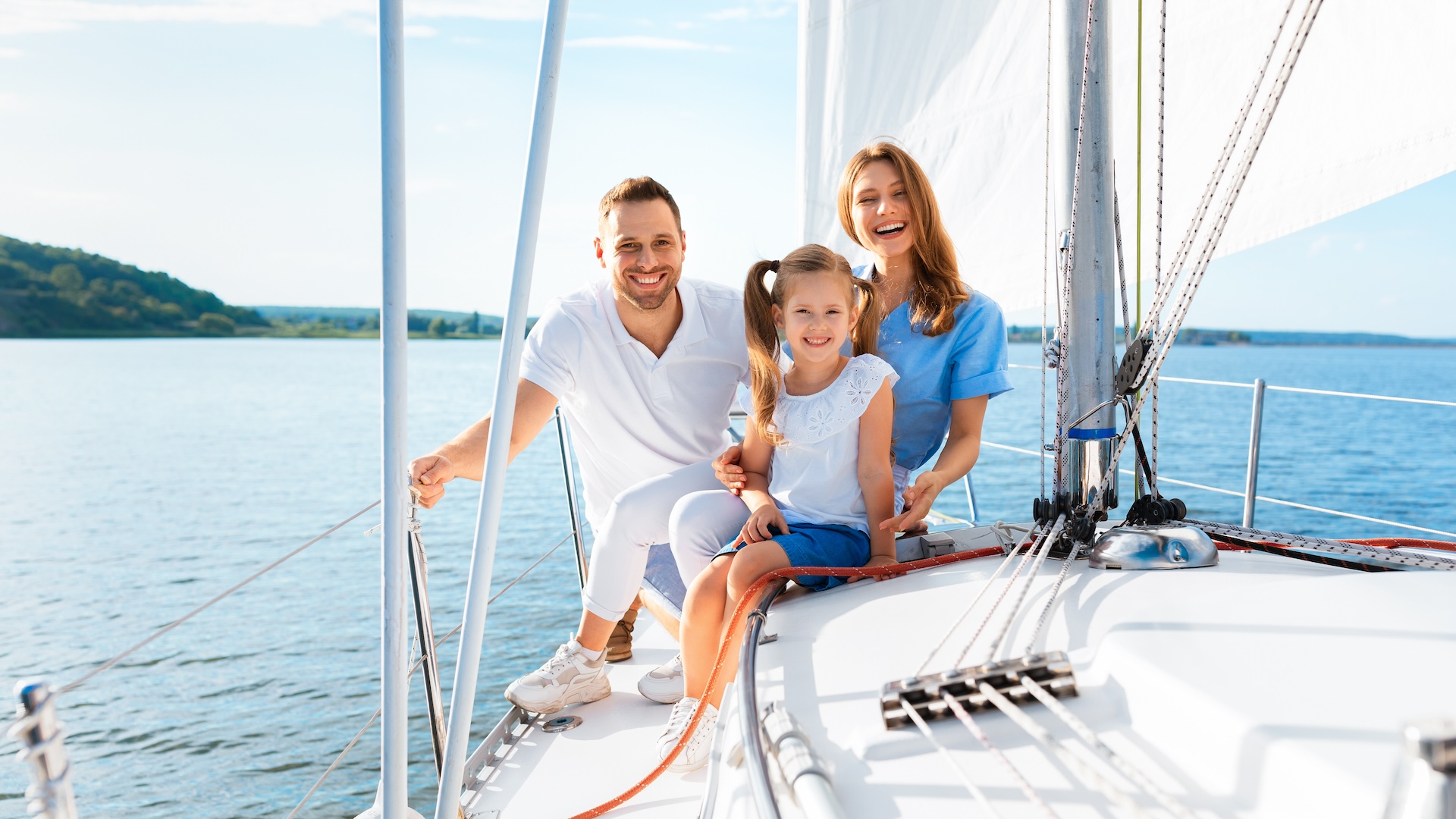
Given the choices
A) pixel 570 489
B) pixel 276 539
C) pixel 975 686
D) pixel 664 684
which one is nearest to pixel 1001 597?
pixel 975 686

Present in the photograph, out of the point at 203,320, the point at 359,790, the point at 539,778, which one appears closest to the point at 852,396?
the point at 539,778

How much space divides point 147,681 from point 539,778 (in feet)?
17.4

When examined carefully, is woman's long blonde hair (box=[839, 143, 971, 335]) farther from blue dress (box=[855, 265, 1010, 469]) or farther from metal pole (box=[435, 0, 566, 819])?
A: metal pole (box=[435, 0, 566, 819])

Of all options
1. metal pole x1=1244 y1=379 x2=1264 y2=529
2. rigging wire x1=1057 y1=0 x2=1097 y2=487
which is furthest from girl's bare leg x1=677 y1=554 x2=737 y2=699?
metal pole x1=1244 y1=379 x2=1264 y2=529

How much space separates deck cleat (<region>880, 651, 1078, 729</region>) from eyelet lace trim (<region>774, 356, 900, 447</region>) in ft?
2.39

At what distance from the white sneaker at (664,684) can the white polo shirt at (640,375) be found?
0.30 metres

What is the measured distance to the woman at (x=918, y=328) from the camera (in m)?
1.59

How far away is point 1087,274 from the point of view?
128 centimetres

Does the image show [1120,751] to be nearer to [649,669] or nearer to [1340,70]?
[649,669]

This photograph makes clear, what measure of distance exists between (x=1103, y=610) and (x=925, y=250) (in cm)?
86

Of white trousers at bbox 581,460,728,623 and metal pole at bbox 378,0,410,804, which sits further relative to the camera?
white trousers at bbox 581,460,728,623

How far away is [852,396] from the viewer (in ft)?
4.82

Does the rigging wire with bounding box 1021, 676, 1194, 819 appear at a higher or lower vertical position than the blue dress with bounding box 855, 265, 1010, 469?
lower

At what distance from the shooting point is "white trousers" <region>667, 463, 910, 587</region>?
4.71 ft
